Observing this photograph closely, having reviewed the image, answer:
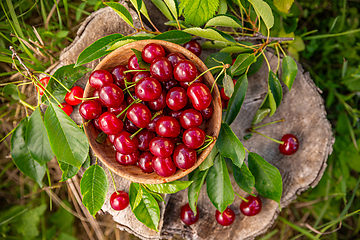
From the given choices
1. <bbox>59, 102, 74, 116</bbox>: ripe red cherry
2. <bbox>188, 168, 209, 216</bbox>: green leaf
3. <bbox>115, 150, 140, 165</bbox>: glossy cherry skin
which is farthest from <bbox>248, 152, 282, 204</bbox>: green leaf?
<bbox>59, 102, 74, 116</bbox>: ripe red cherry

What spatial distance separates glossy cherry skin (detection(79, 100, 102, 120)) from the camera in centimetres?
120

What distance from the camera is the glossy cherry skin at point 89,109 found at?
3.92 ft

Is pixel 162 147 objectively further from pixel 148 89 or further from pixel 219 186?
pixel 219 186

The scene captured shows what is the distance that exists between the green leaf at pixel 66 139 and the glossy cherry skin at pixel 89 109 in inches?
3.3

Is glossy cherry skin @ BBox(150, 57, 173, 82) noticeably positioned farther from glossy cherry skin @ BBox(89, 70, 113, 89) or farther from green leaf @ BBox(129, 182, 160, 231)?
green leaf @ BBox(129, 182, 160, 231)

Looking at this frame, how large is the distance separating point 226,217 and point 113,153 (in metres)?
0.88

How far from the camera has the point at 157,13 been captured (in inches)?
65.1

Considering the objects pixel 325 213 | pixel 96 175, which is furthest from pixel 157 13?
pixel 325 213

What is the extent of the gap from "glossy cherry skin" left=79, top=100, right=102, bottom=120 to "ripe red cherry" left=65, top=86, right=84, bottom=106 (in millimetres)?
231

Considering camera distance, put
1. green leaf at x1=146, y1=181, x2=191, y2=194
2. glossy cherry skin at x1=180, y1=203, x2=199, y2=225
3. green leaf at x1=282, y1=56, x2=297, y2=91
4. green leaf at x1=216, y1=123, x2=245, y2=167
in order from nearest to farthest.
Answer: green leaf at x1=216, y1=123, x2=245, y2=167 < green leaf at x1=146, y1=181, x2=191, y2=194 < green leaf at x1=282, y1=56, x2=297, y2=91 < glossy cherry skin at x1=180, y1=203, x2=199, y2=225

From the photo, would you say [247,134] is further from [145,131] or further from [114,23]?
[114,23]

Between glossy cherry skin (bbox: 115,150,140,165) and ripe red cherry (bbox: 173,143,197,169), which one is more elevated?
ripe red cherry (bbox: 173,143,197,169)

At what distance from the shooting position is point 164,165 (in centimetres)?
117

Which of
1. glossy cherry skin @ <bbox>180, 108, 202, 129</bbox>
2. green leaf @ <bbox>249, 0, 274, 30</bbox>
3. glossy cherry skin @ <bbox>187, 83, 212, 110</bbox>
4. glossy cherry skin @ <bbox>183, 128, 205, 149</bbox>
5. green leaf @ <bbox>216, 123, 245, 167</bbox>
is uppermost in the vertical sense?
green leaf @ <bbox>249, 0, 274, 30</bbox>
